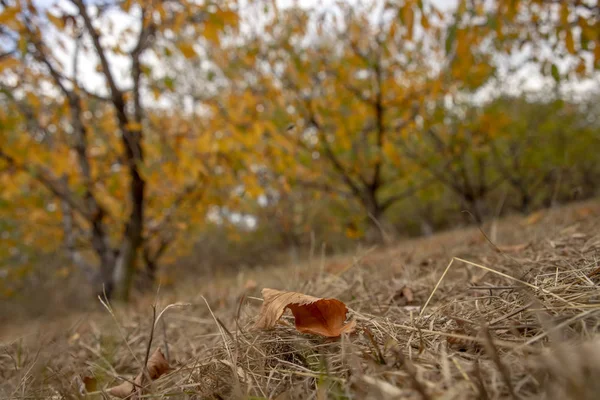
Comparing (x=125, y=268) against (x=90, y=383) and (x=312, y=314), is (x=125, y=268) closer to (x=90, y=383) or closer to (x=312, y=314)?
(x=90, y=383)

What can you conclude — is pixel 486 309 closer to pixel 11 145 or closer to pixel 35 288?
pixel 11 145

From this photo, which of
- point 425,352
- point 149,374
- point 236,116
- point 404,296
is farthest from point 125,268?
point 425,352

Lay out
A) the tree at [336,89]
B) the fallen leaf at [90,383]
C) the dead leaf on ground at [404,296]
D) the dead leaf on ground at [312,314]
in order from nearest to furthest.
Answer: the dead leaf on ground at [312,314] < the fallen leaf at [90,383] < the dead leaf on ground at [404,296] < the tree at [336,89]

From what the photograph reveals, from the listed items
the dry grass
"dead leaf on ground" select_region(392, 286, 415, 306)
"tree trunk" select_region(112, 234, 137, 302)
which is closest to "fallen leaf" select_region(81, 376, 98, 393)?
the dry grass

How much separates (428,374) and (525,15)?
5110mm

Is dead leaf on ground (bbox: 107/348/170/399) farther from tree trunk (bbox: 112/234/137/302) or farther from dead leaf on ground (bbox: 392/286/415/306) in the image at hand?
tree trunk (bbox: 112/234/137/302)

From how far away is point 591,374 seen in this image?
1.34ft

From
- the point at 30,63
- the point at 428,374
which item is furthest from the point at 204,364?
the point at 30,63

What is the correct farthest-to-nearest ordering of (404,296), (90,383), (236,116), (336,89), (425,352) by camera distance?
(336,89), (236,116), (404,296), (90,383), (425,352)

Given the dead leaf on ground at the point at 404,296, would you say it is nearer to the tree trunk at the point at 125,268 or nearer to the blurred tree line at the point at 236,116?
the blurred tree line at the point at 236,116

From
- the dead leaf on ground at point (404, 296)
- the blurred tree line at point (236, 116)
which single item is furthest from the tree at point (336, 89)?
the dead leaf on ground at point (404, 296)

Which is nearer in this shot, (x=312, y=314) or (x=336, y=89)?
(x=312, y=314)

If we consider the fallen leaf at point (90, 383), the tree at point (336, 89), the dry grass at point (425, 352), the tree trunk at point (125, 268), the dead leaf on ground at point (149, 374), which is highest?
the tree at point (336, 89)

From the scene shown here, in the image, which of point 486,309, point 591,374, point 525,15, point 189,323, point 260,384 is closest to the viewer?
point 591,374
